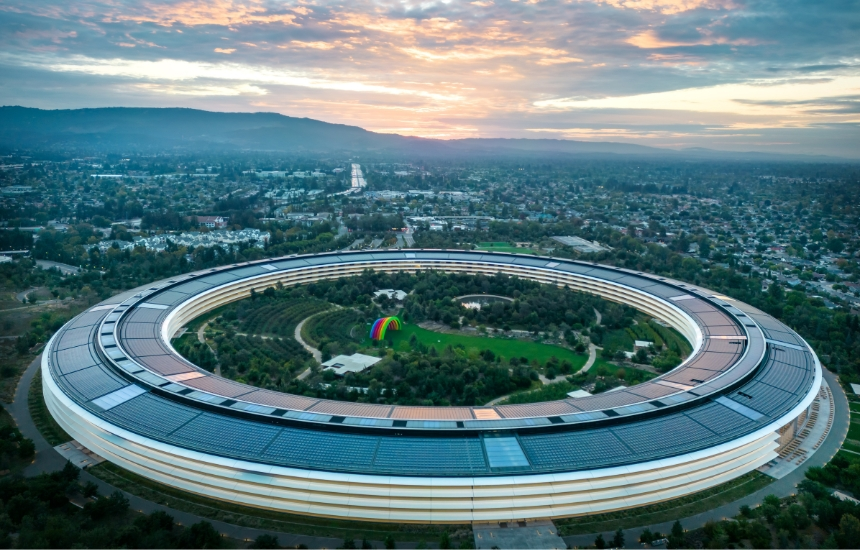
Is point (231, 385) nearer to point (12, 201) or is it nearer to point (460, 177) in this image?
point (12, 201)

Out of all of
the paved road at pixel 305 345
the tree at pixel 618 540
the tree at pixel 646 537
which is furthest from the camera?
the paved road at pixel 305 345

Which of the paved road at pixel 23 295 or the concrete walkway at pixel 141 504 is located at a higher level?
the paved road at pixel 23 295

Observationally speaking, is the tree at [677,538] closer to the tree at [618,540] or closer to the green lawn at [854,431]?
the tree at [618,540]

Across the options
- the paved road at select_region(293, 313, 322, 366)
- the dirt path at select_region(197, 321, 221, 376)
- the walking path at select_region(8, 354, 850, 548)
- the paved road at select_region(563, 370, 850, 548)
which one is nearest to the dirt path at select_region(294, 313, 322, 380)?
the paved road at select_region(293, 313, 322, 366)

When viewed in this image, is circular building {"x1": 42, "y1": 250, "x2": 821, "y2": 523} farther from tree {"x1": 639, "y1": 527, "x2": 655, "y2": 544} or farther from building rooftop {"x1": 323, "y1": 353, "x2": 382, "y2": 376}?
building rooftop {"x1": 323, "y1": 353, "x2": 382, "y2": 376}

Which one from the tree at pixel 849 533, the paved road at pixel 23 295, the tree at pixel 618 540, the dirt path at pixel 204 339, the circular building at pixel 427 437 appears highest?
the circular building at pixel 427 437

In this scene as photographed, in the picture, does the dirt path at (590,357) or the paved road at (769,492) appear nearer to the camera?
the paved road at (769,492)

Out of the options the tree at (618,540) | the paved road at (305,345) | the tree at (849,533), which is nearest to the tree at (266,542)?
the tree at (618,540)
